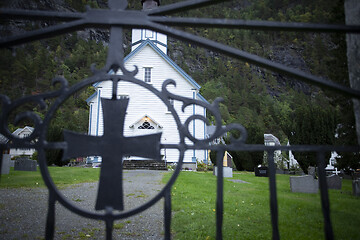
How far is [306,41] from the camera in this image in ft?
7.47

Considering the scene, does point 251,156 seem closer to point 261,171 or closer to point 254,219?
point 261,171

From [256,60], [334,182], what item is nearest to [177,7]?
[256,60]

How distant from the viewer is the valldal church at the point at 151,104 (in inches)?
590

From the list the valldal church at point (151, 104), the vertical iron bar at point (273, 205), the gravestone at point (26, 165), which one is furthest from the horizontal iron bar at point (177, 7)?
the valldal church at point (151, 104)

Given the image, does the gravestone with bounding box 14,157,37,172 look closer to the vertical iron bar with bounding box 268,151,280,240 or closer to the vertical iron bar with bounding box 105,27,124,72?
the vertical iron bar with bounding box 105,27,124,72

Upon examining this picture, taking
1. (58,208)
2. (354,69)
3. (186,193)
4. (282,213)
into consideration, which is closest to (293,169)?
(186,193)

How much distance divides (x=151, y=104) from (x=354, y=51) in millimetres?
14668

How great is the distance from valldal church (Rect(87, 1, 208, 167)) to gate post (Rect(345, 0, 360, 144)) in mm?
13164

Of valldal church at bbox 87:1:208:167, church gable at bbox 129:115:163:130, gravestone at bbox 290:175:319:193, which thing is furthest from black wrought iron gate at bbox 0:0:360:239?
church gable at bbox 129:115:163:130

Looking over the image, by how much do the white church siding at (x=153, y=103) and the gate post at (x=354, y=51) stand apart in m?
13.2

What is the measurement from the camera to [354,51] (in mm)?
1192

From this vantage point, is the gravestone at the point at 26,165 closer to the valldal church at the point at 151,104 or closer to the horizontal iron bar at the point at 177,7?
the valldal church at the point at 151,104

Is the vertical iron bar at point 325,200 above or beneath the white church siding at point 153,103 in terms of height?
A: beneath

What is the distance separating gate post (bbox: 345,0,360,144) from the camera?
1.16m
